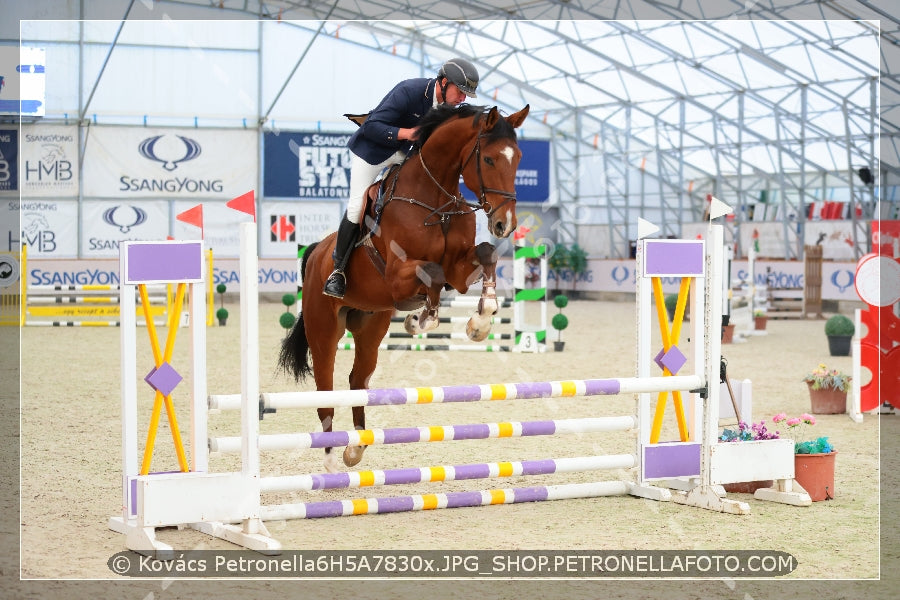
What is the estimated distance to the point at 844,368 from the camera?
9367mm

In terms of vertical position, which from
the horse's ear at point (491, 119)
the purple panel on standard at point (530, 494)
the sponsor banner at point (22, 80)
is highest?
the sponsor banner at point (22, 80)

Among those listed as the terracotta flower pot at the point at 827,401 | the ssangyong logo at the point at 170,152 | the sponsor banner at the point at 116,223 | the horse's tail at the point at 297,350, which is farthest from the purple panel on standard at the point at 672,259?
the ssangyong logo at the point at 170,152

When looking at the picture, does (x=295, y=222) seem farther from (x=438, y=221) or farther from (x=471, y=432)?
(x=471, y=432)

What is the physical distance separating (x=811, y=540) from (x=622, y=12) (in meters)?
15.0

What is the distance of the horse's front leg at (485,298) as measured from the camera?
3.94 metres

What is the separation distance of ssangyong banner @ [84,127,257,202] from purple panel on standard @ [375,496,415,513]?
17.6 meters

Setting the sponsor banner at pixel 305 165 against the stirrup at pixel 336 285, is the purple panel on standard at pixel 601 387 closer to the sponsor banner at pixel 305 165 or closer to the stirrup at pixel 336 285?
the stirrup at pixel 336 285

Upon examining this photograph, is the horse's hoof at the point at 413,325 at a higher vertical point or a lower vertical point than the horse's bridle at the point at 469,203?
lower

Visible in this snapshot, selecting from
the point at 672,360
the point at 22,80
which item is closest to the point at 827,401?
the point at 672,360

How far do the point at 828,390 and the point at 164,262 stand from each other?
16.2 feet

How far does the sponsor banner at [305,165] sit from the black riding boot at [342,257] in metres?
17.3

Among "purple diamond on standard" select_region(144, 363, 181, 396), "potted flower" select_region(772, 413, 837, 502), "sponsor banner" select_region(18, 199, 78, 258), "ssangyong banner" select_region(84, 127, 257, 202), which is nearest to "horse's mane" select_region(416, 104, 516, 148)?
"purple diamond on standard" select_region(144, 363, 181, 396)

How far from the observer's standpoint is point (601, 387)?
3.97m

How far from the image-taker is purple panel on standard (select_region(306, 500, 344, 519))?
12.0ft
